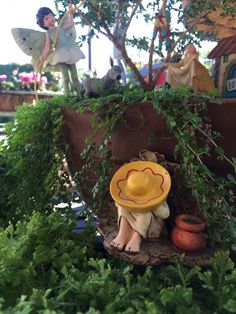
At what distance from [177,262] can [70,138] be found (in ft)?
1.55

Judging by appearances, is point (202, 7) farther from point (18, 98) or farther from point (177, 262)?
point (18, 98)

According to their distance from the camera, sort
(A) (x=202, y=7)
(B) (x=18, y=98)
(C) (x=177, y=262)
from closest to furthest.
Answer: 1. (C) (x=177, y=262)
2. (A) (x=202, y=7)
3. (B) (x=18, y=98)

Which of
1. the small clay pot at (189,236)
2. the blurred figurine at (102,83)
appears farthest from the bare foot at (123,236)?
the blurred figurine at (102,83)

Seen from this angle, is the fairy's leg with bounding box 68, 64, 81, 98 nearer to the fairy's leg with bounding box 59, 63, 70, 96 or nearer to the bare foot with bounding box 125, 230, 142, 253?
the fairy's leg with bounding box 59, 63, 70, 96

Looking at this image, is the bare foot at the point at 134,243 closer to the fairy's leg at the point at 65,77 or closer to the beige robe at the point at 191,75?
the beige robe at the point at 191,75

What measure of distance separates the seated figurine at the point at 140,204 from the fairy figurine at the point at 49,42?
439 mm

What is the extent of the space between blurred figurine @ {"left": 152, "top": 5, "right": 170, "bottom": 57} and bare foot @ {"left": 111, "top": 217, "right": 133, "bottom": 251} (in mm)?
675

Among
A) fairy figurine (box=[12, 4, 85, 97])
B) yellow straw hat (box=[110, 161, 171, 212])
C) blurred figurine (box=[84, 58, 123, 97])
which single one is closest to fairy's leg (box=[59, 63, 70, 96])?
fairy figurine (box=[12, 4, 85, 97])

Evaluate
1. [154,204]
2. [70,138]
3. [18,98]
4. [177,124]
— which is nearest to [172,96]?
[177,124]

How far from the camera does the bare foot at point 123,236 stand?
0.76 meters

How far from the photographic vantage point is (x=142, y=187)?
2.55ft

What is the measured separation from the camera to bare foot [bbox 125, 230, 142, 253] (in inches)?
29.4

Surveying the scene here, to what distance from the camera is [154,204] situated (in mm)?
757

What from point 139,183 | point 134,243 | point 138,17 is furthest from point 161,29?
point 134,243
